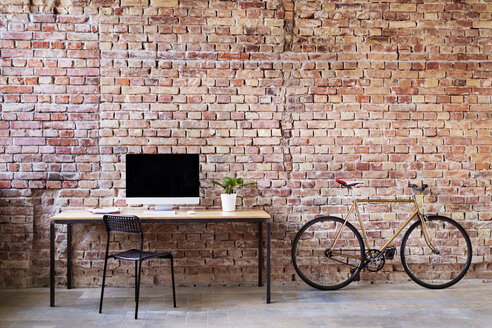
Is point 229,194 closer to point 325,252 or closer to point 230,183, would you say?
point 230,183

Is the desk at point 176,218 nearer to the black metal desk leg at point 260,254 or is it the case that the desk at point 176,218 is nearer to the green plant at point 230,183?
the green plant at point 230,183

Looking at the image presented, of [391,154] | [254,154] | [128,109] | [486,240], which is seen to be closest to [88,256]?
[128,109]

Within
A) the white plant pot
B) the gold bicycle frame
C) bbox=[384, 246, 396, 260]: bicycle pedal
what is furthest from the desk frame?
bbox=[384, 246, 396, 260]: bicycle pedal

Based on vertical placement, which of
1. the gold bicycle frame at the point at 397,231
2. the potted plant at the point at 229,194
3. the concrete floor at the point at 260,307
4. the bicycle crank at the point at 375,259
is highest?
the potted plant at the point at 229,194

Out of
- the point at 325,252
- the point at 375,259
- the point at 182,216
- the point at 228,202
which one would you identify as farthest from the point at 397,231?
the point at 182,216

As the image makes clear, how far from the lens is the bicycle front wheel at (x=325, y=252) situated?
4320 mm

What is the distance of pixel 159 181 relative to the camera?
157 inches

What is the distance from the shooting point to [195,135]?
169 inches

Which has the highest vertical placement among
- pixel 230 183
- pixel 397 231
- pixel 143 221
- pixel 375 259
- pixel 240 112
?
pixel 240 112

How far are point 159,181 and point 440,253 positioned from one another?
2.83 meters

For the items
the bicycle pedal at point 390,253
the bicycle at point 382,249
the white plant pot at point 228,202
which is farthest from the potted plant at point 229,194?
the bicycle pedal at point 390,253

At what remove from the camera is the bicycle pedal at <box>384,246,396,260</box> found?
4.21 m

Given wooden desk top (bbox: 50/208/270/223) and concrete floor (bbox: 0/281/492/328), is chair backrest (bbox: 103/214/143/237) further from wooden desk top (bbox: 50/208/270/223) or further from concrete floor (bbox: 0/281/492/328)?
concrete floor (bbox: 0/281/492/328)

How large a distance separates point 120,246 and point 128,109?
1.32 metres
